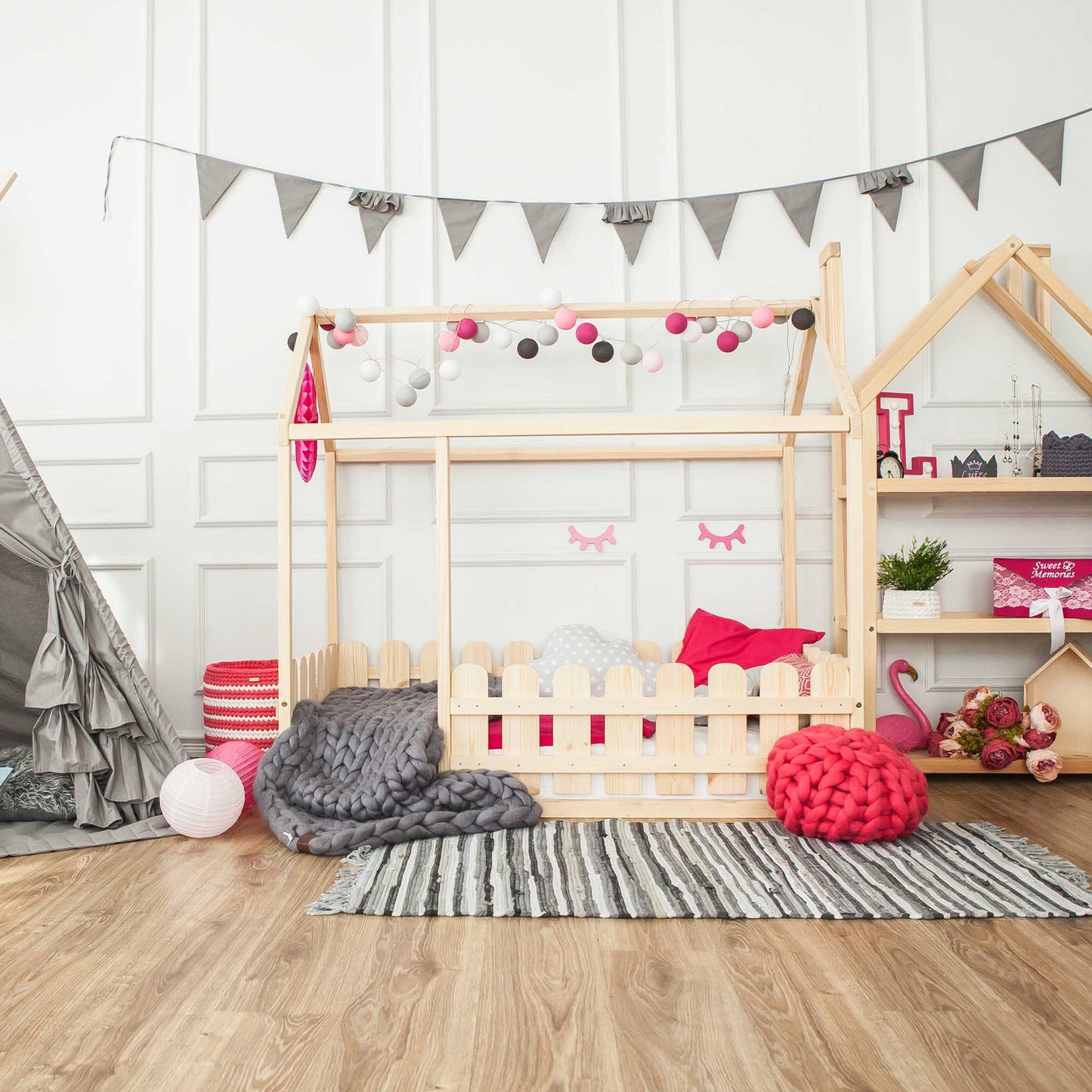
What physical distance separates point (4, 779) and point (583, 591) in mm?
1675

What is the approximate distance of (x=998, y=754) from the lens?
2.69 metres

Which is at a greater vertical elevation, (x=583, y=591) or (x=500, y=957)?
(x=583, y=591)

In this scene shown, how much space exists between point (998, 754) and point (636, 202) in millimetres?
2029

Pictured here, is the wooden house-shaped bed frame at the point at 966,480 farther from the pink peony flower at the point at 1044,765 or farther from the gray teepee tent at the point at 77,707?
the gray teepee tent at the point at 77,707

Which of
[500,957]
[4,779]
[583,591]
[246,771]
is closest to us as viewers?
[500,957]

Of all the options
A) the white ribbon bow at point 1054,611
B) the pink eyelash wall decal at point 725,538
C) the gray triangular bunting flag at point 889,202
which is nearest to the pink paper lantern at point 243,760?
the pink eyelash wall decal at point 725,538

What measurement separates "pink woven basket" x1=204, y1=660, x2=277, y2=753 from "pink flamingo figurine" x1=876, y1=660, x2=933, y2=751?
179cm

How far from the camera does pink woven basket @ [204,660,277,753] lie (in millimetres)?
2688

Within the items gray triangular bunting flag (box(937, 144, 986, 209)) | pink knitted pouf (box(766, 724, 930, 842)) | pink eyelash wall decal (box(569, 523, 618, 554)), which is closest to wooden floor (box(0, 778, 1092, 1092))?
pink knitted pouf (box(766, 724, 930, 842))

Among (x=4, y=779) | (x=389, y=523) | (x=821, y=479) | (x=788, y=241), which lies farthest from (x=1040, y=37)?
(x=4, y=779)

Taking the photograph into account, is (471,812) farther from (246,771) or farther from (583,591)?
(583,591)

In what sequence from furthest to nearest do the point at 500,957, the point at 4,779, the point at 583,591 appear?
the point at 583,591 → the point at 4,779 → the point at 500,957

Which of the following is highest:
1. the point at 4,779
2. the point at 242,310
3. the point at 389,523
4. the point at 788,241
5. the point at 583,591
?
the point at 788,241

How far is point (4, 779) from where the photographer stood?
83.4 inches
